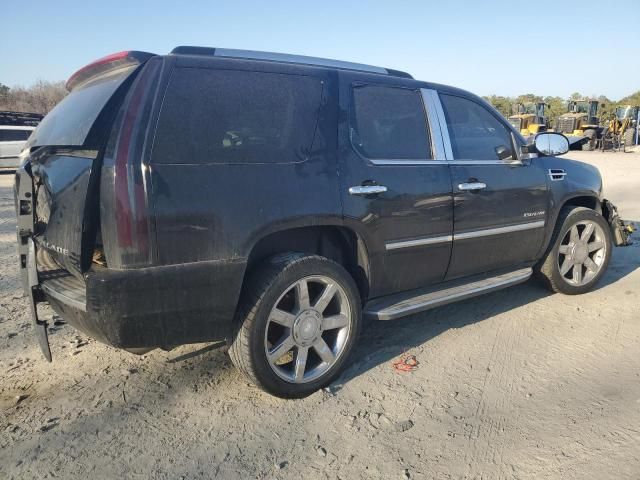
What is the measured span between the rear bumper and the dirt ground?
504 millimetres

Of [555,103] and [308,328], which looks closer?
[308,328]

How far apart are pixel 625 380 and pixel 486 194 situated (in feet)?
5.09

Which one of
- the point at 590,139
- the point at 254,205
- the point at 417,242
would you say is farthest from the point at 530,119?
the point at 254,205

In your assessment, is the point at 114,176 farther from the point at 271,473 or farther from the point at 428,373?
the point at 428,373

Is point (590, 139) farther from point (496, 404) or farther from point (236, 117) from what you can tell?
point (236, 117)

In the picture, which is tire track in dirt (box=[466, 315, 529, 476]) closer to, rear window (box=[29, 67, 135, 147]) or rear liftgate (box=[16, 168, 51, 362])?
rear liftgate (box=[16, 168, 51, 362])

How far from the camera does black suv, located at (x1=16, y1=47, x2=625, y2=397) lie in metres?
2.46

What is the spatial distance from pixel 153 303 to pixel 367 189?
1.44 meters

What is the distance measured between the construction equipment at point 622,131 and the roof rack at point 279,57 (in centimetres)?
2795

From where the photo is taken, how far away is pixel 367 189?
3094 millimetres

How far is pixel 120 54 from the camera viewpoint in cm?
272

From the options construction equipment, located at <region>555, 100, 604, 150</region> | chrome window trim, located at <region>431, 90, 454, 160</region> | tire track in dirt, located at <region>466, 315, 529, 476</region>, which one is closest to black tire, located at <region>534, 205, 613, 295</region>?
tire track in dirt, located at <region>466, 315, 529, 476</region>

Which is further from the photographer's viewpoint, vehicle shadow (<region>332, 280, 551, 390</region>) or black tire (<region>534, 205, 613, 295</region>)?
black tire (<region>534, 205, 613, 295</region>)

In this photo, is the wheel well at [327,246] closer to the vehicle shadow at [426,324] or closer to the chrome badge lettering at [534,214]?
the vehicle shadow at [426,324]
